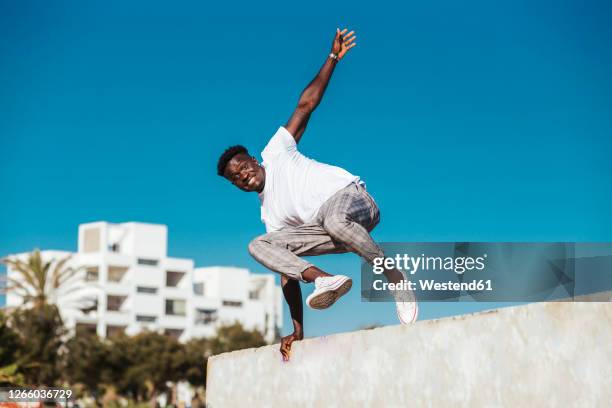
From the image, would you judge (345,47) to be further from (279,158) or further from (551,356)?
(551,356)

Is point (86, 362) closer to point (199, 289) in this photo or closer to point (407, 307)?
point (199, 289)

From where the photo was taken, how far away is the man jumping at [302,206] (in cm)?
575

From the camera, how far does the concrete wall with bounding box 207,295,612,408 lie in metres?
3.91

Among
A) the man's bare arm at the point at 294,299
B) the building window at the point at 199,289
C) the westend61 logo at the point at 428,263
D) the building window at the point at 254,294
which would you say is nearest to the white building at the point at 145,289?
the building window at the point at 199,289

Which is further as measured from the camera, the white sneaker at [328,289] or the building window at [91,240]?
the building window at [91,240]

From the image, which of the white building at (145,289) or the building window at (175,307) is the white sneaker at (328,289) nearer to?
the white building at (145,289)

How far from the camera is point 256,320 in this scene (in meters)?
94.9

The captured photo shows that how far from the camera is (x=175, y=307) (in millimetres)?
87500

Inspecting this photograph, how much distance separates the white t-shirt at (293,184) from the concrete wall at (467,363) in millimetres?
857

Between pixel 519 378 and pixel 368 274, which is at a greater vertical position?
pixel 368 274

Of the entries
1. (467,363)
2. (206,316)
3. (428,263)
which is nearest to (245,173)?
(428,263)

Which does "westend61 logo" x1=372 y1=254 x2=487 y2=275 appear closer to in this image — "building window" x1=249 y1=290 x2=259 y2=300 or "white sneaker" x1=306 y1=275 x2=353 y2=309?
"white sneaker" x1=306 y1=275 x2=353 y2=309

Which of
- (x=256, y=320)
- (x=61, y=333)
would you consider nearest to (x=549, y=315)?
(x=61, y=333)

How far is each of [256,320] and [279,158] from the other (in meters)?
89.7
